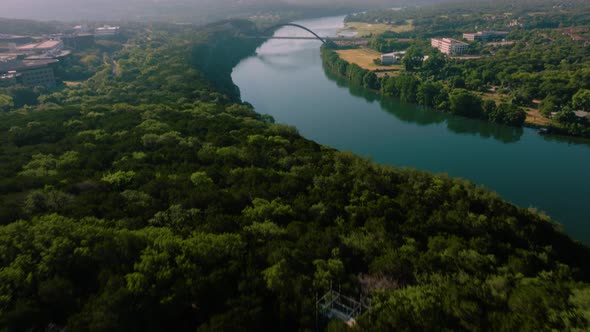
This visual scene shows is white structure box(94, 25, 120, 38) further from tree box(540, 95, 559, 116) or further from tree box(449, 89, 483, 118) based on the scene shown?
tree box(540, 95, 559, 116)

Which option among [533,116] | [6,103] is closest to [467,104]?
[533,116]

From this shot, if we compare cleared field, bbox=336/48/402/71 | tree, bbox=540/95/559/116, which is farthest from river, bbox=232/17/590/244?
cleared field, bbox=336/48/402/71

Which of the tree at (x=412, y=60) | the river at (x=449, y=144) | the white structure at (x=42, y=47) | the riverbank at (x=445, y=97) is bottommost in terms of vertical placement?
the river at (x=449, y=144)

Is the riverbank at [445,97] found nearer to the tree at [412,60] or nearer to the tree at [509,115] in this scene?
the tree at [509,115]

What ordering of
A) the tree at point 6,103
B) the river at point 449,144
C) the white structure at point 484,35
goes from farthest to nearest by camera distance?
the white structure at point 484,35
the tree at point 6,103
the river at point 449,144

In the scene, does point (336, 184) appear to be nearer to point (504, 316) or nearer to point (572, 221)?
point (504, 316)

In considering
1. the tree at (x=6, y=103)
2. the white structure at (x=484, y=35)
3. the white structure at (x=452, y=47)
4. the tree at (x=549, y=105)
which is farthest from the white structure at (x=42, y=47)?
the white structure at (x=484, y=35)

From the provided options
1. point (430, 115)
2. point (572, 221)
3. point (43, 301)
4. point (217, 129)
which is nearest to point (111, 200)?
point (43, 301)
